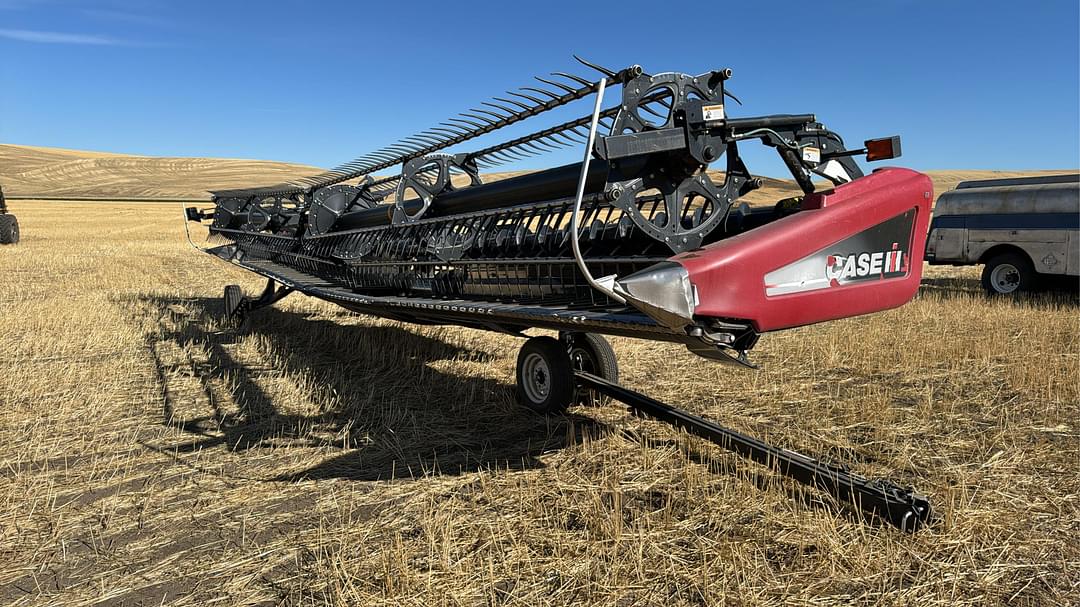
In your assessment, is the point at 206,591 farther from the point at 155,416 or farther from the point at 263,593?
the point at 155,416

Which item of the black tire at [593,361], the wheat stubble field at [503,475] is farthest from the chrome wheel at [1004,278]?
the black tire at [593,361]

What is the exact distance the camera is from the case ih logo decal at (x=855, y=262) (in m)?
3.04

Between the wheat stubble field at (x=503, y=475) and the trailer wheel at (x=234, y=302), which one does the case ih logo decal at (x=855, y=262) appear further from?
the trailer wheel at (x=234, y=302)

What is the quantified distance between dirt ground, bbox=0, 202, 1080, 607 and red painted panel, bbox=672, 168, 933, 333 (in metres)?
0.94

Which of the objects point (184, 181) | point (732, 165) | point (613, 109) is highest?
point (184, 181)

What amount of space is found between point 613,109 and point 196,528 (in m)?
2.86

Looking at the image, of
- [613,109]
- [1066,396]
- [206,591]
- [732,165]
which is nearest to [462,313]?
[613,109]

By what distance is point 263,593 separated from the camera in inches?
103

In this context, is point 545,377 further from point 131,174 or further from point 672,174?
point 131,174

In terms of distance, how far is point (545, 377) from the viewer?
4828mm

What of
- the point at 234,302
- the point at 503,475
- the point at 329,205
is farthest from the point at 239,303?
the point at 503,475

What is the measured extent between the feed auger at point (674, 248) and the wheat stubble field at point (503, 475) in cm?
36

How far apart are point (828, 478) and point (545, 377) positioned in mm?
2116

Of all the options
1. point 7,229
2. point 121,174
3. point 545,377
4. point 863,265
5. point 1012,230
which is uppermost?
point 121,174
